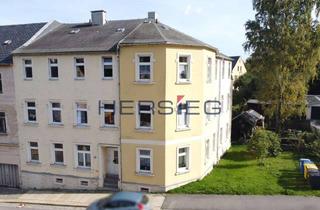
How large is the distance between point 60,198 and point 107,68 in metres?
8.69

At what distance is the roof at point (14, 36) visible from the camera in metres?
23.2

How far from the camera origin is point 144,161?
66.6ft

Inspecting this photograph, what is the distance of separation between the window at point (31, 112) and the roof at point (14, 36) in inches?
126

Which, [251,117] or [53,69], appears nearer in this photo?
[53,69]

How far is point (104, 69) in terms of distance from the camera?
2023 cm

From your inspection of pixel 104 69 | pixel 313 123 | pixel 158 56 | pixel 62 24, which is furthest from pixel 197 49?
pixel 313 123

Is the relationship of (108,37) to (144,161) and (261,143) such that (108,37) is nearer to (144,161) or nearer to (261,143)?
(144,161)

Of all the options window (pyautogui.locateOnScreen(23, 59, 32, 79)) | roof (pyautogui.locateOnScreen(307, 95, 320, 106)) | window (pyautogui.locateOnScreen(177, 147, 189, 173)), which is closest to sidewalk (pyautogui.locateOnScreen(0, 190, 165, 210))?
window (pyautogui.locateOnScreen(177, 147, 189, 173))

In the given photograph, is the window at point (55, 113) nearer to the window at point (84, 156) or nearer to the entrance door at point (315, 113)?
the window at point (84, 156)

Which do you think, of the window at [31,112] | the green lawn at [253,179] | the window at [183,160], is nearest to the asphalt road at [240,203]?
the green lawn at [253,179]

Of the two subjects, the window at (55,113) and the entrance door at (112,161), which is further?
the window at (55,113)

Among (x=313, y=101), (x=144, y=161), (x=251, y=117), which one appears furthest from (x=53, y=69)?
(x=313, y=101)

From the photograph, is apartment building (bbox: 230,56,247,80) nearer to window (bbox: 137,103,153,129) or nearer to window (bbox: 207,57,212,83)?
window (bbox: 207,57,212,83)

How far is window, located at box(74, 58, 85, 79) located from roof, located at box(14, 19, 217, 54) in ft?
2.48
